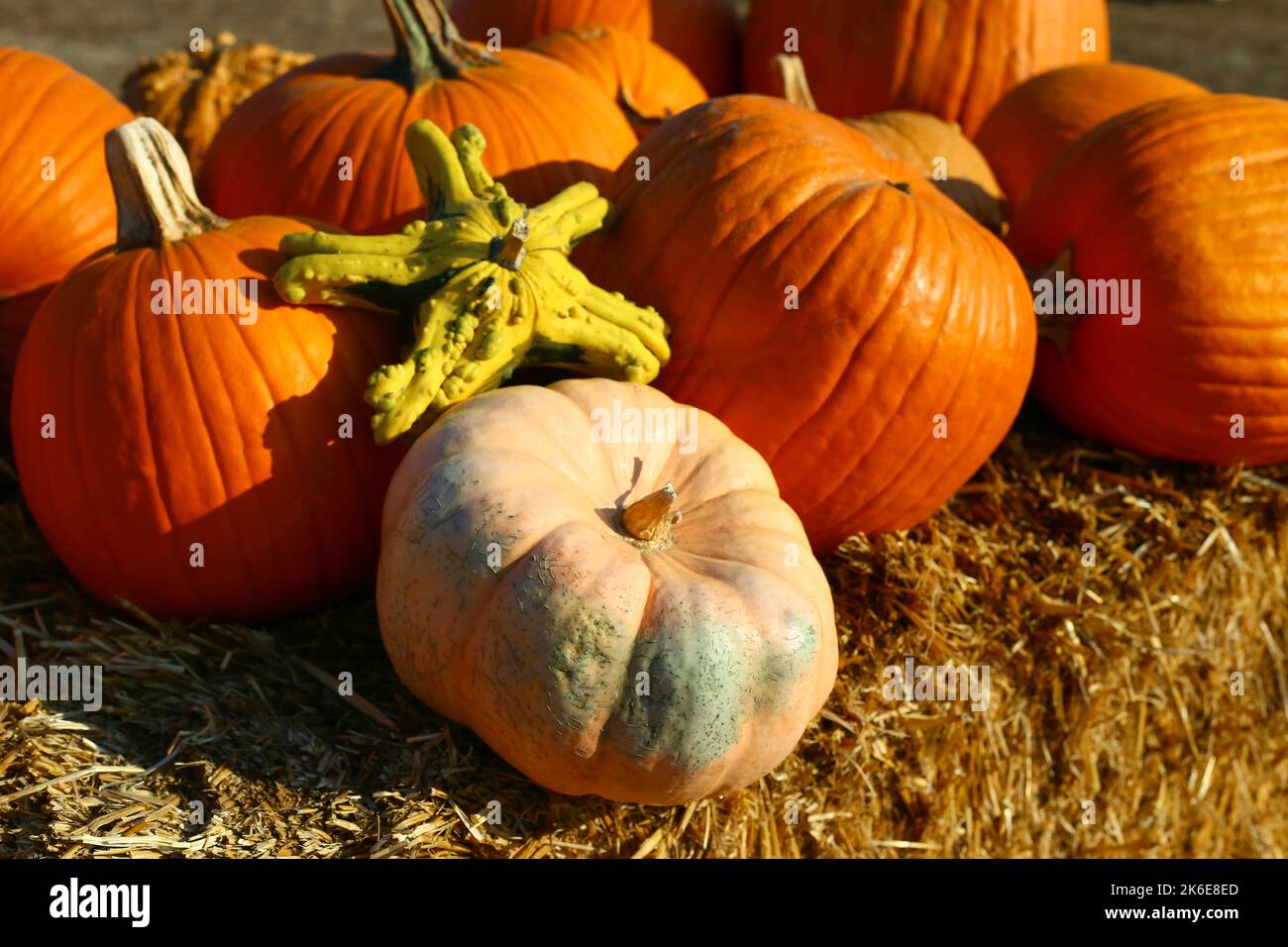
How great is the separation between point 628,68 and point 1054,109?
4.10 feet

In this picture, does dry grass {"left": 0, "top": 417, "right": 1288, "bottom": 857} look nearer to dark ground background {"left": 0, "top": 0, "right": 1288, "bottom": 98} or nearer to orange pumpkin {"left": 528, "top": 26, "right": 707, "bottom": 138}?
orange pumpkin {"left": 528, "top": 26, "right": 707, "bottom": 138}

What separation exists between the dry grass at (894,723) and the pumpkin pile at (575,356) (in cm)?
12

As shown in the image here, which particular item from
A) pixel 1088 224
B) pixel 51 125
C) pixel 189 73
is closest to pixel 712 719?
pixel 1088 224

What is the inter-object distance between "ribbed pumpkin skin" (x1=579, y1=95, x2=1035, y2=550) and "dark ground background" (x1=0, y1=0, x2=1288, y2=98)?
6305 mm

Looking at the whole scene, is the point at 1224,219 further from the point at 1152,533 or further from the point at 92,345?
the point at 92,345

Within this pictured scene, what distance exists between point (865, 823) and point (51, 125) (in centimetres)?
244

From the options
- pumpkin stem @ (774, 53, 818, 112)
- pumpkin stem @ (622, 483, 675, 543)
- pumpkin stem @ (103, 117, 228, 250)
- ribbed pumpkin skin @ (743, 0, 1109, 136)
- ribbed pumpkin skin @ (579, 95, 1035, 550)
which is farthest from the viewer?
ribbed pumpkin skin @ (743, 0, 1109, 136)

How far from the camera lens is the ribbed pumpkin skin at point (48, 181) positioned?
288cm

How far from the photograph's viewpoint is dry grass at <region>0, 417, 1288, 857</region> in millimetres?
2209

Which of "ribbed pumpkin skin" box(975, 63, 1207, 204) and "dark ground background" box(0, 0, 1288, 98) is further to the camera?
"dark ground background" box(0, 0, 1288, 98)

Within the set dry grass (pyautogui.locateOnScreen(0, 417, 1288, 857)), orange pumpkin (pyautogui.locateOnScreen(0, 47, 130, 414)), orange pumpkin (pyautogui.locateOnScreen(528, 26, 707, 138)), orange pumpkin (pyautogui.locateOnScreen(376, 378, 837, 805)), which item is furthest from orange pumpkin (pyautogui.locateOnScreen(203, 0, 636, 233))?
dry grass (pyautogui.locateOnScreen(0, 417, 1288, 857))

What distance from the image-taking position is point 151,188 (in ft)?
8.25

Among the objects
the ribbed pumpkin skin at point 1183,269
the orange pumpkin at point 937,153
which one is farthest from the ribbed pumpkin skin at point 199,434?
the ribbed pumpkin skin at point 1183,269

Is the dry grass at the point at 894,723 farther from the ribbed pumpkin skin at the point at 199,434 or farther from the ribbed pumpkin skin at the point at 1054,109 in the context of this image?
the ribbed pumpkin skin at the point at 1054,109
